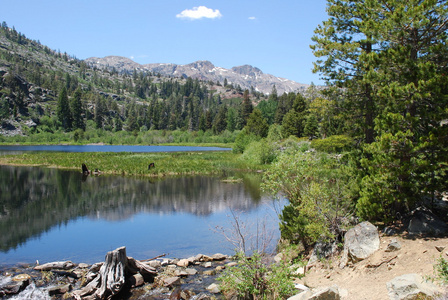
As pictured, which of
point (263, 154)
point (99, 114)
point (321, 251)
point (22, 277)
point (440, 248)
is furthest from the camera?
point (99, 114)

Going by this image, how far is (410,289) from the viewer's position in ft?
22.4

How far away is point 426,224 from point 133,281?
974cm

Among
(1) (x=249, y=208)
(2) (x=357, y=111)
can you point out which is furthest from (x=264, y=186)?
(1) (x=249, y=208)

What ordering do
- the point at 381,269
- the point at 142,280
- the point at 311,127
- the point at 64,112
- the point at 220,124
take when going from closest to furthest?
the point at 381,269, the point at 142,280, the point at 311,127, the point at 220,124, the point at 64,112

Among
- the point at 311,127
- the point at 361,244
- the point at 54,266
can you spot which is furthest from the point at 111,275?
the point at 311,127

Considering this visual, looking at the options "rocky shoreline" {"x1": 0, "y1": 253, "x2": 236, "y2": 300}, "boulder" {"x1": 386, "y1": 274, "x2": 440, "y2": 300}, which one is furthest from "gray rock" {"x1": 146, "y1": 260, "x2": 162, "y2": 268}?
"boulder" {"x1": 386, "y1": 274, "x2": 440, "y2": 300}

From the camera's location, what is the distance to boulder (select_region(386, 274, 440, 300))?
6648mm

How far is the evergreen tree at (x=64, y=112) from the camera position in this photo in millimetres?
147250

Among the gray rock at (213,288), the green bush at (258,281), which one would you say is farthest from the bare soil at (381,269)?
the gray rock at (213,288)

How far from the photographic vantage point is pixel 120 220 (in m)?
21.8

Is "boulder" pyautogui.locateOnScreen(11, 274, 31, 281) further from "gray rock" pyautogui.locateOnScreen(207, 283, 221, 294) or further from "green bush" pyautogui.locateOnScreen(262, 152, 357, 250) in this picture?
"green bush" pyautogui.locateOnScreen(262, 152, 357, 250)

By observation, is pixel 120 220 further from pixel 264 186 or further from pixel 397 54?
pixel 397 54

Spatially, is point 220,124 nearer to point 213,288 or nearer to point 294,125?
point 294,125

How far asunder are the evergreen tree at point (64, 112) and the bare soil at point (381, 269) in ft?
510
